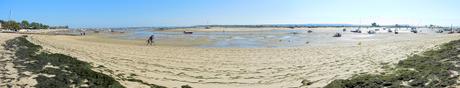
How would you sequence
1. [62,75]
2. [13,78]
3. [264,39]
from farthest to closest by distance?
[264,39] → [62,75] → [13,78]

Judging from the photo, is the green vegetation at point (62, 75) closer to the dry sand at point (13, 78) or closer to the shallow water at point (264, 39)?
the dry sand at point (13, 78)

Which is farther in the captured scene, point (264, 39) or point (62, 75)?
point (264, 39)

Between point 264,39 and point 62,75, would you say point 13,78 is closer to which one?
point 62,75

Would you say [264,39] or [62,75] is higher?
[62,75]

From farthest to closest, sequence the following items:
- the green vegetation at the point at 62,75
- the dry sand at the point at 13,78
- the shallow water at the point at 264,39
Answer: the shallow water at the point at 264,39 < the green vegetation at the point at 62,75 < the dry sand at the point at 13,78

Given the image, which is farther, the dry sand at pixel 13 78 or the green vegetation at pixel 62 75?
the green vegetation at pixel 62 75

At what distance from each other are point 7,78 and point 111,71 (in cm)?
496

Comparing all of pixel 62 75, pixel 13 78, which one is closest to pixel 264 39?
pixel 62 75

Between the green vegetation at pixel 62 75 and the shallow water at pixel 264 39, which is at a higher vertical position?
the green vegetation at pixel 62 75

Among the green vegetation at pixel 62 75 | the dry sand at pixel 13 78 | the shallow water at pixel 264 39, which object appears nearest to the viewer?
the dry sand at pixel 13 78

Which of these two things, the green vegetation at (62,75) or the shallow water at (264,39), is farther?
the shallow water at (264,39)

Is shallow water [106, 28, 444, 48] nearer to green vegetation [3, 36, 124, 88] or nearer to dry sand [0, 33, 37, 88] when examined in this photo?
green vegetation [3, 36, 124, 88]

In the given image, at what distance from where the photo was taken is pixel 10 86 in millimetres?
11125

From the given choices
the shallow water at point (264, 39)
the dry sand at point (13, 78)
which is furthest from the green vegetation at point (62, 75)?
the shallow water at point (264, 39)
